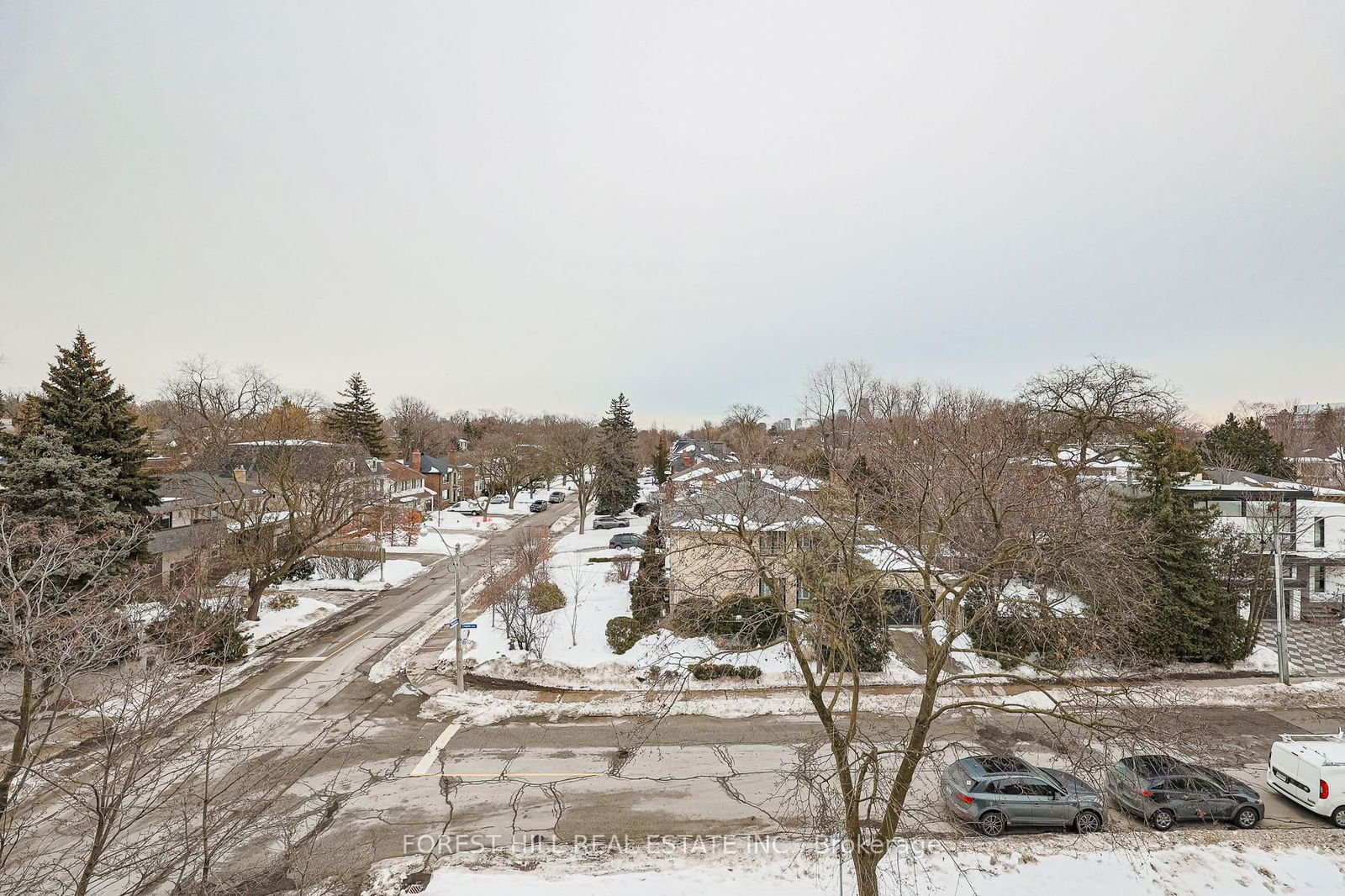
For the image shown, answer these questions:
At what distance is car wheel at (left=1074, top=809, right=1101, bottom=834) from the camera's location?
37.7 feet

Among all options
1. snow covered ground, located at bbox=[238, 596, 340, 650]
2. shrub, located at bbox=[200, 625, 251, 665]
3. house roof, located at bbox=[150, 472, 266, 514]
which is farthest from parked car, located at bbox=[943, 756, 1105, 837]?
house roof, located at bbox=[150, 472, 266, 514]

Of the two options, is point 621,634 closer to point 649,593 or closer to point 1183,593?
point 649,593

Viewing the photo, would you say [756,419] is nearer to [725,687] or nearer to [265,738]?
[725,687]

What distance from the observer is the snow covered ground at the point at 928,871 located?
9656 millimetres

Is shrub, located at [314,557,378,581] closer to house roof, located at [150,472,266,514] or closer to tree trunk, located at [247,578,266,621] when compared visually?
house roof, located at [150,472,266,514]

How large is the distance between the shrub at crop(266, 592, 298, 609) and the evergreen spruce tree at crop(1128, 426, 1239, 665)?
35016 mm

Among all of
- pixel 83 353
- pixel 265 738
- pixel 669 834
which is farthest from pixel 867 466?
pixel 83 353

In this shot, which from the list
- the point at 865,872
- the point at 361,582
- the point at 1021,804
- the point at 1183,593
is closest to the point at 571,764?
the point at 865,872

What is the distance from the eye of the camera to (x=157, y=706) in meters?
7.77

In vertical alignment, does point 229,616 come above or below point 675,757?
above

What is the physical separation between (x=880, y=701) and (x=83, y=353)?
32858 millimetres

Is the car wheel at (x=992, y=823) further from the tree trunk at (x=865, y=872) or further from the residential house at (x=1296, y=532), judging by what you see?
the residential house at (x=1296, y=532)

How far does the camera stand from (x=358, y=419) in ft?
221

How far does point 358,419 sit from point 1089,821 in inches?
2898
